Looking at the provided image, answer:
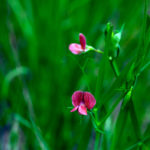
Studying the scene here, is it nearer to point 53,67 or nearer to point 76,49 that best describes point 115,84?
point 76,49

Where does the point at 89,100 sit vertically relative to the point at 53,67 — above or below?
above

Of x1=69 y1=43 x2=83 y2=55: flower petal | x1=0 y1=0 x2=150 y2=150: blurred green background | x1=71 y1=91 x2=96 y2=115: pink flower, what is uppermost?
x1=69 y1=43 x2=83 y2=55: flower petal

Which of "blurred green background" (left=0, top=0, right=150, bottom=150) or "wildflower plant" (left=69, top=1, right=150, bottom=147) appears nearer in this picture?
"wildflower plant" (left=69, top=1, right=150, bottom=147)

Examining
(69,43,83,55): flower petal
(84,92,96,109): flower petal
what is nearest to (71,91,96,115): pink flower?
(84,92,96,109): flower petal

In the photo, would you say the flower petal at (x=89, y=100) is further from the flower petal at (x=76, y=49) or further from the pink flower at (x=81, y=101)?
the flower petal at (x=76, y=49)

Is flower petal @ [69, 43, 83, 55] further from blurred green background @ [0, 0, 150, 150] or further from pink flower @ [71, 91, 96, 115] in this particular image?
blurred green background @ [0, 0, 150, 150]

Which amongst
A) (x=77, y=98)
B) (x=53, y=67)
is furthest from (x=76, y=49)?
(x=53, y=67)

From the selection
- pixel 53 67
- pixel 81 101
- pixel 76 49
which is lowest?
pixel 53 67

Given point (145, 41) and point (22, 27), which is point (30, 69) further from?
point (145, 41)

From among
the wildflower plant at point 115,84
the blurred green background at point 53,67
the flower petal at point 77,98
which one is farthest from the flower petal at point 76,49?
the blurred green background at point 53,67
